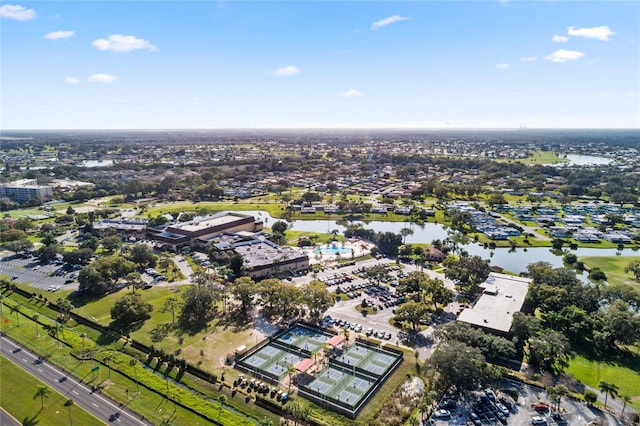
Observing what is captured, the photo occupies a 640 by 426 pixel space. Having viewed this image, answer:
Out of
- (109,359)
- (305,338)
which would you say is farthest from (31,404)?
(305,338)

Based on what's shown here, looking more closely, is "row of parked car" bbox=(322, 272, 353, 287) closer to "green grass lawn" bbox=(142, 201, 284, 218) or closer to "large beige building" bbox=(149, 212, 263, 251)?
"large beige building" bbox=(149, 212, 263, 251)

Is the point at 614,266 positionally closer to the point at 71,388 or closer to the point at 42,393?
the point at 71,388

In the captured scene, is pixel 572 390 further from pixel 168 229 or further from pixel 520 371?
pixel 168 229

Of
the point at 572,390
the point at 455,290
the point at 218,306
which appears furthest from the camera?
the point at 455,290

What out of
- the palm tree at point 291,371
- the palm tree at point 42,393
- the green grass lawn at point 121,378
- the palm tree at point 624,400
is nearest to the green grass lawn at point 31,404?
the palm tree at point 42,393

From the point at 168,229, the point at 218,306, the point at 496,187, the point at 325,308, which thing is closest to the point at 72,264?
the point at 168,229

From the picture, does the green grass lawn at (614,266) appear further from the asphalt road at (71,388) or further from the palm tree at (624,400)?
the asphalt road at (71,388)
